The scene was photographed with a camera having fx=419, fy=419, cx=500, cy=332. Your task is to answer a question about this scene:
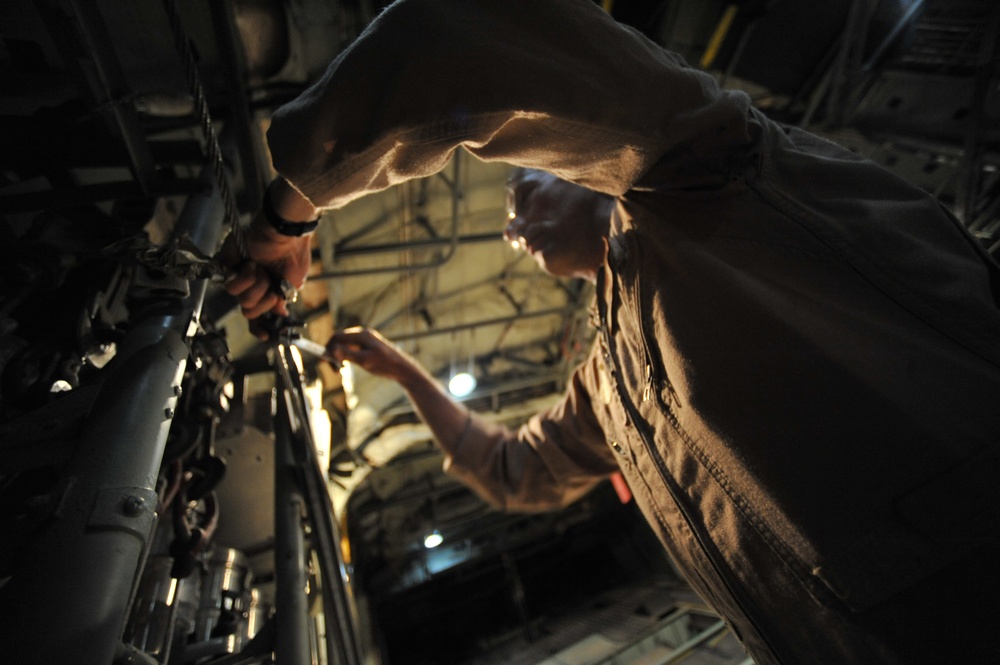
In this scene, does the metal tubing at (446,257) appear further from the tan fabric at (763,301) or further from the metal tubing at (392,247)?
the tan fabric at (763,301)

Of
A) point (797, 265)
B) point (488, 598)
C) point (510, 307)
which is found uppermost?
point (510, 307)

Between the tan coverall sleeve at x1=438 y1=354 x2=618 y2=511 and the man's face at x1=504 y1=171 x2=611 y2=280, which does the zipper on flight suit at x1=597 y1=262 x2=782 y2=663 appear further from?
the tan coverall sleeve at x1=438 y1=354 x2=618 y2=511

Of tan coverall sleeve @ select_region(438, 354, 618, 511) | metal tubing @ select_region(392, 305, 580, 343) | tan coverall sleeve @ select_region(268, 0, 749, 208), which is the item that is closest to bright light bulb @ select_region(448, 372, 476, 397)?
metal tubing @ select_region(392, 305, 580, 343)

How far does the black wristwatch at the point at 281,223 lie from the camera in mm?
1256

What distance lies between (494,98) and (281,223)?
803mm

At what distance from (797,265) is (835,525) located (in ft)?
1.69

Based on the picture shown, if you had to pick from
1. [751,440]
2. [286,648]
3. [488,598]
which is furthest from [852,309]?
[488,598]

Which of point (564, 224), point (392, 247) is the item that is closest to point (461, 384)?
point (392, 247)

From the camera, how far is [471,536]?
6230 mm

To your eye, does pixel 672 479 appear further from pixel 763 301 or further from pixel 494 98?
pixel 494 98

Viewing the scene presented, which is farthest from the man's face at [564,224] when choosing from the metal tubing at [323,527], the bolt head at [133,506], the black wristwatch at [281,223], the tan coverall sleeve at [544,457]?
the bolt head at [133,506]

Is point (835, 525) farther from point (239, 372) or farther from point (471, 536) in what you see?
point (471, 536)

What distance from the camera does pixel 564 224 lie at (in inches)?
62.0

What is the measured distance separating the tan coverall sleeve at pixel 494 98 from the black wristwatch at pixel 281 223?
13.9 inches
